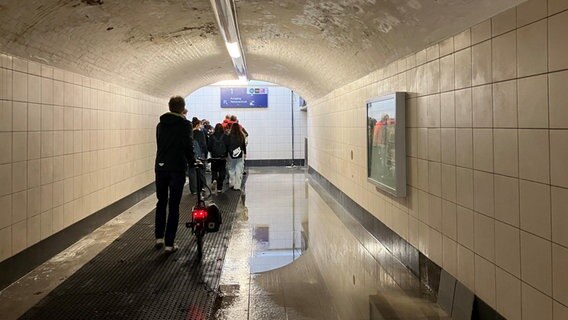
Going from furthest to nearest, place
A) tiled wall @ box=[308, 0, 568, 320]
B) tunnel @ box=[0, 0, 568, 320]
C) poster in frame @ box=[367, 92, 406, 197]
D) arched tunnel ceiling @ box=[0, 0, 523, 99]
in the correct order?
poster in frame @ box=[367, 92, 406, 197] < arched tunnel ceiling @ box=[0, 0, 523, 99] < tunnel @ box=[0, 0, 568, 320] < tiled wall @ box=[308, 0, 568, 320]

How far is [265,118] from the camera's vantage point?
1884 cm

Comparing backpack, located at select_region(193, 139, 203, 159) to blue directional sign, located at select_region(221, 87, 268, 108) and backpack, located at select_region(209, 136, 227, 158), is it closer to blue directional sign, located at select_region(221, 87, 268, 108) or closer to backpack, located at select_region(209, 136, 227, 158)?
backpack, located at select_region(209, 136, 227, 158)

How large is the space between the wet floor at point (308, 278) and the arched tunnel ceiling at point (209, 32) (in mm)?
2159

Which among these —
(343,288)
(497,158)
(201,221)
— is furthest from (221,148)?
(497,158)

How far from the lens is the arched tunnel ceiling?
3977 mm

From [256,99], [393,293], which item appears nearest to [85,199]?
[393,293]

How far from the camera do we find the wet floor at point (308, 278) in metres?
3.83

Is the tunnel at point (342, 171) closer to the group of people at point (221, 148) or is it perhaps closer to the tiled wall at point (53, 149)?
the tiled wall at point (53, 149)

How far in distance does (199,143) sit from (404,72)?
6.49 meters

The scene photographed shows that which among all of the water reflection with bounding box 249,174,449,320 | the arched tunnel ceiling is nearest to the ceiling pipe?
the arched tunnel ceiling

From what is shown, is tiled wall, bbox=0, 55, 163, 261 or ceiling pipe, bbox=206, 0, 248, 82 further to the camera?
ceiling pipe, bbox=206, 0, 248, 82

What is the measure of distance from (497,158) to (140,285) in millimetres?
3162

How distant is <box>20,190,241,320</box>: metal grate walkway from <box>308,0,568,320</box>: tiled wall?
6.43ft

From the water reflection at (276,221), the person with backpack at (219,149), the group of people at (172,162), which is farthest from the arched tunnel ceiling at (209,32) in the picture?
the water reflection at (276,221)
